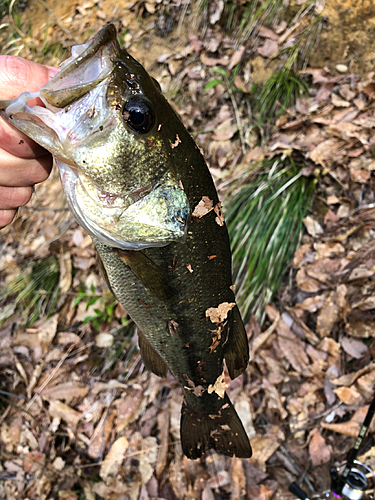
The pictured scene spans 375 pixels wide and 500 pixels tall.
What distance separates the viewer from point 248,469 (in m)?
2.34

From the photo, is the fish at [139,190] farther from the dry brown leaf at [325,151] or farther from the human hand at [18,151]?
the dry brown leaf at [325,151]

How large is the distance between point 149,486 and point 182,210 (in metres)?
2.24

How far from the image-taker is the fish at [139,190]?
112 cm

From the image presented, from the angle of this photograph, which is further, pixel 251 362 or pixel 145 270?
pixel 251 362

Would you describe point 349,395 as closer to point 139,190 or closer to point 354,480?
point 354,480

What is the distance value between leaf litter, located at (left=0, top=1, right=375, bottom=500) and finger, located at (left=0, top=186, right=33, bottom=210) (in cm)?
101

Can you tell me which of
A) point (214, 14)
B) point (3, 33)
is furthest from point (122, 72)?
point (3, 33)

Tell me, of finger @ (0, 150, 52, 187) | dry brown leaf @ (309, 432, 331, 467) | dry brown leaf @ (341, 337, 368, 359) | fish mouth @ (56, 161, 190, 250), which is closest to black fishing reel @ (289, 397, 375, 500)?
dry brown leaf @ (309, 432, 331, 467)

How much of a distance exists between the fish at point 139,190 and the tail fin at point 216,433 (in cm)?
41

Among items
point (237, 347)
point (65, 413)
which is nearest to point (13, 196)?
point (237, 347)

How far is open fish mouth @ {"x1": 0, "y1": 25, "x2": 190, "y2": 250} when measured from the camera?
109 centimetres

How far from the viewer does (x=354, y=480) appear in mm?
1947

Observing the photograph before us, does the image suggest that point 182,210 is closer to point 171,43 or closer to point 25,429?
point 25,429

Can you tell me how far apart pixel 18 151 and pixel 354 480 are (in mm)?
2341
